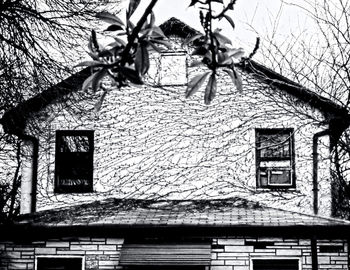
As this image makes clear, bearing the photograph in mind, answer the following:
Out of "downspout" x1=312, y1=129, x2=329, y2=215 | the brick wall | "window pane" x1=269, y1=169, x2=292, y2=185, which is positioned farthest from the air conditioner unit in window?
the brick wall

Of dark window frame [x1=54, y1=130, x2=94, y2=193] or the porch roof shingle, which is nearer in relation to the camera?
the porch roof shingle

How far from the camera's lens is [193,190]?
14.8 meters

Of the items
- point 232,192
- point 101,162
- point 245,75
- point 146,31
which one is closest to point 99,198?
point 101,162

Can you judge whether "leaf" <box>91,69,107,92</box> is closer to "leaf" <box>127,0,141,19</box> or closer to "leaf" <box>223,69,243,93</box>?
"leaf" <box>127,0,141,19</box>

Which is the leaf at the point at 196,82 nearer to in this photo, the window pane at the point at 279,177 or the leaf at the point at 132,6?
the leaf at the point at 132,6

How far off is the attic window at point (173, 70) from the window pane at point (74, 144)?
233 centimetres

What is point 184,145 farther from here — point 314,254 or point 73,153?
point 314,254

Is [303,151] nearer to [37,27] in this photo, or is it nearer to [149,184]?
[149,184]

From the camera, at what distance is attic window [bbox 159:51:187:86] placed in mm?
15484

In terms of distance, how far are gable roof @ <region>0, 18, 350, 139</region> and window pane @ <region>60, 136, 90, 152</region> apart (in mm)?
981

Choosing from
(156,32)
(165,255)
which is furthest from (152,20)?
(165,255)

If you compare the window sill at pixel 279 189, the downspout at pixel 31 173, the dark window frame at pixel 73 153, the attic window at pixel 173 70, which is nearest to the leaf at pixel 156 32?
the window sill at pixel 279 189

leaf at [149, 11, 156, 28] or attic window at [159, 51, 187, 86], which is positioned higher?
attic window at [159, 51, 187, 86]

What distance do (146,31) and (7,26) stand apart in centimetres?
891
